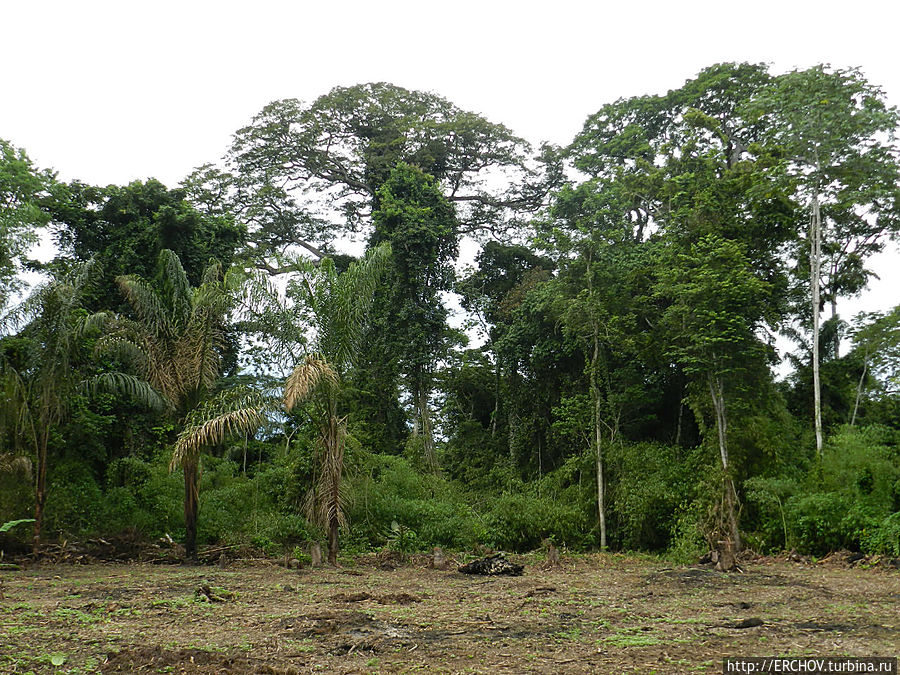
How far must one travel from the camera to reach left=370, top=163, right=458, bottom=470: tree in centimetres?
2231

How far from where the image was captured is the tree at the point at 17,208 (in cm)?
Answer: 1465

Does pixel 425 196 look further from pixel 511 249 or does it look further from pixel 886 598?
pixel 886 598

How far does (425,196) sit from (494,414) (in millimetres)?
7710

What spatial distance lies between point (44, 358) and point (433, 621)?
982 cm

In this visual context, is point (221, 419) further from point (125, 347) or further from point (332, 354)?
point (125, 347)

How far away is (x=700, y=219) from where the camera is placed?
1697cm

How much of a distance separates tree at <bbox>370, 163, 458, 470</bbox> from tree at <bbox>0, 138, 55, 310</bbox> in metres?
9.64

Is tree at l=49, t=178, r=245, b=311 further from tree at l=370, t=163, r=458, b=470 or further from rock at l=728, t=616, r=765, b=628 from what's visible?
rock at l=728, t=616, r=765, b=628

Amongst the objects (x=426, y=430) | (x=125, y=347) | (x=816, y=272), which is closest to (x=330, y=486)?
(x=125, y=347)

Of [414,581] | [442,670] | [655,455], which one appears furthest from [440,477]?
[442,670]

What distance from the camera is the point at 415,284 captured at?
2266cm

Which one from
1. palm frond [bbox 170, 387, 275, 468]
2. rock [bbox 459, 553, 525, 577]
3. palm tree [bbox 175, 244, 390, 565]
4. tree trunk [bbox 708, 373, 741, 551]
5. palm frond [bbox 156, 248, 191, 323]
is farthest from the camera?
tree trunk [bbox 708, 373, 741, 551]

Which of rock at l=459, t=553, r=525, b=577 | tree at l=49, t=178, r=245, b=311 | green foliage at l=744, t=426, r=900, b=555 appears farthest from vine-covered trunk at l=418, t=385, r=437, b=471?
green foliage at l=744, t=426, r=900, b=555

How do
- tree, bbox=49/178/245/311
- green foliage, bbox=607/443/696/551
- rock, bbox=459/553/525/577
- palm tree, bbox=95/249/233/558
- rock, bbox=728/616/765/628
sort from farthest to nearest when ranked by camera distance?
tree, bbox=49/178/245/311 → green foliage, bbox=607/443/696/551 → palm tree, bbox=95/249/233/558 → rock, bbox=459/553/525/577 → rock, bbox=728/616/765/628
